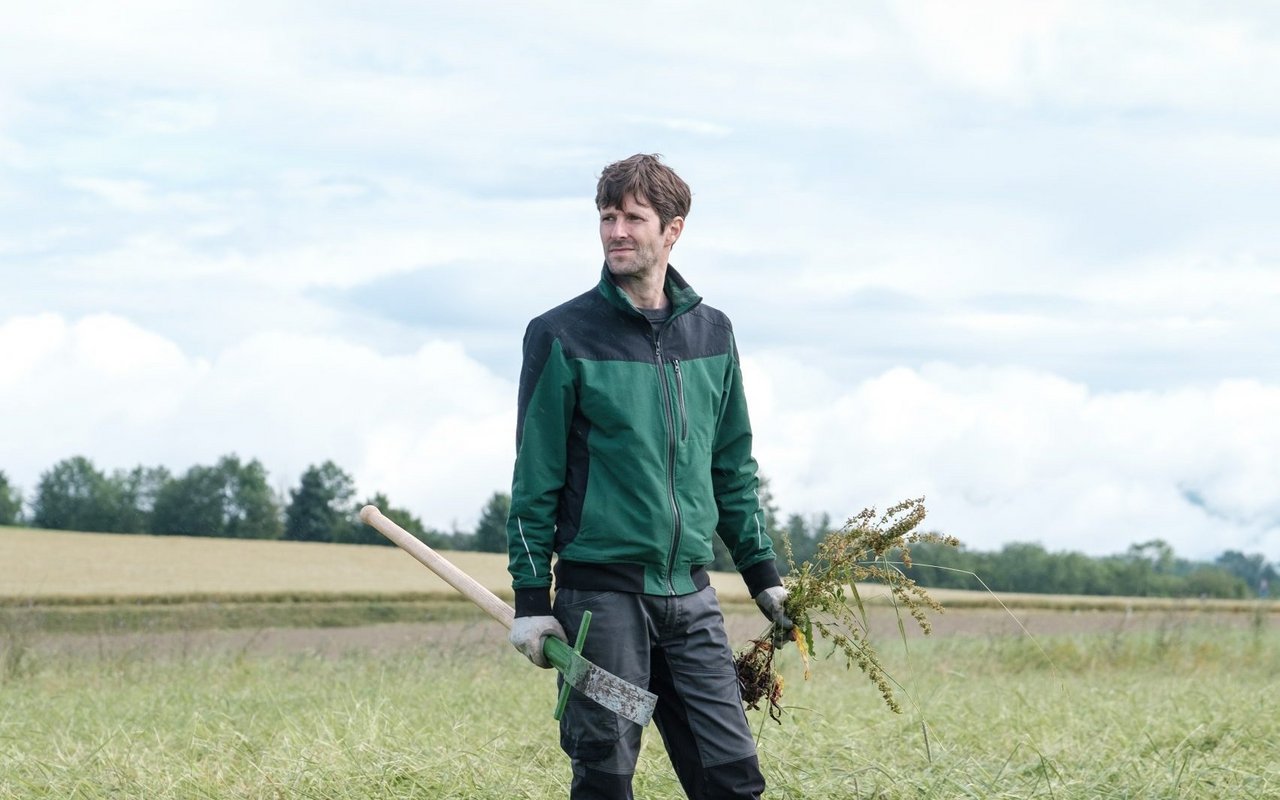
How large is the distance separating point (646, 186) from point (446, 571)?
1436 millimetres

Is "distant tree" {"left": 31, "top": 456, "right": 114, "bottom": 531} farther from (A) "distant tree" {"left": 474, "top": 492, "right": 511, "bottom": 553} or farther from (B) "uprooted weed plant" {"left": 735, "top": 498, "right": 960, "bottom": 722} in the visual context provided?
(B) "uprooted weed plant" {"left": 735, "top": 498, "right": 960, "bottom": 722}

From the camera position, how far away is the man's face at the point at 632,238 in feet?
12.9

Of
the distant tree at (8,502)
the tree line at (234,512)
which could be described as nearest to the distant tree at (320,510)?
the tree line at (234,512)

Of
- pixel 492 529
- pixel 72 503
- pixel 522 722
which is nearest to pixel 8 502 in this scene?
pixel 72 503

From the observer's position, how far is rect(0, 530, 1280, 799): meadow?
522 cm

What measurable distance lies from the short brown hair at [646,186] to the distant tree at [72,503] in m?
37.6

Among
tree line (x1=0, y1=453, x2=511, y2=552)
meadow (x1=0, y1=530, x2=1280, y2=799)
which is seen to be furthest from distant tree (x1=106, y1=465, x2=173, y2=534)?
meadow (x1=0, y1=530, x2=1280, y2=799)

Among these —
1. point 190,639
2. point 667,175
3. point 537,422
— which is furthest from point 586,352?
point 190,639

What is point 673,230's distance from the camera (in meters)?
4.07

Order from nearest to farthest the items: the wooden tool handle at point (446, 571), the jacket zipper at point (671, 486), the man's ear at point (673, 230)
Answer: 1. the jacket zipper at point (671, 486)
2. the man's ear at point (673, 230)
3. the wooden tool handle at point (446, 571)

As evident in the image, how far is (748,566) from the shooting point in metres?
4.40

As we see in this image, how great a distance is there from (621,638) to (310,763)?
2.20 m

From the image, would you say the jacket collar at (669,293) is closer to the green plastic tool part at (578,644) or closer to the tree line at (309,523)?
the green plastic tool part at (578,644)

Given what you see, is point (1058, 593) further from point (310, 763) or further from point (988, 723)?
point (310, 763)
